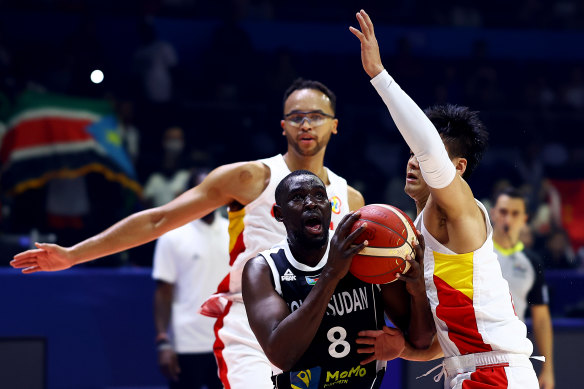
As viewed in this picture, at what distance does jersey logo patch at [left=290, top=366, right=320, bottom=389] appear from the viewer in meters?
3.39

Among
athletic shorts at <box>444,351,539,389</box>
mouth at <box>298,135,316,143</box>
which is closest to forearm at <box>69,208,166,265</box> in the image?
mouth at <box>298,135,316,143</box>

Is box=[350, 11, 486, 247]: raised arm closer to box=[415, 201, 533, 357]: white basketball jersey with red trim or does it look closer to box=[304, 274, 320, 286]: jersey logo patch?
box=[415, 201, 533, 357]: white basketball jersey with red trim

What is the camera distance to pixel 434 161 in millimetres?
3156

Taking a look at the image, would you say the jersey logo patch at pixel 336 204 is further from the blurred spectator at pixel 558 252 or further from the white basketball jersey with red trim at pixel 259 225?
the blurred spectator at pixel 558 252

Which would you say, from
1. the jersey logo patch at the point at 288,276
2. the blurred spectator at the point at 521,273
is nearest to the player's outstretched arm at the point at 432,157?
the jersey logo patch at the point at 288,276

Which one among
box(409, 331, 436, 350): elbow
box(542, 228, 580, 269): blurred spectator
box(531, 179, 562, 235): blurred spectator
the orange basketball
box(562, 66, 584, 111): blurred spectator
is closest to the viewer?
the orange basketball

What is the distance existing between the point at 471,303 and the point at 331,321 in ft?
1.91

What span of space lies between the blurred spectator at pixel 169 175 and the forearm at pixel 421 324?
5181 millimetres

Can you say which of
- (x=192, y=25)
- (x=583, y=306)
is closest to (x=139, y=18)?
(x=192, y=25)

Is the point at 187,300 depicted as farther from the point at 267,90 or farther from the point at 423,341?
the point at 267,90

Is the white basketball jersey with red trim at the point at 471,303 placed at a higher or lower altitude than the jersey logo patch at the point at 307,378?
higher

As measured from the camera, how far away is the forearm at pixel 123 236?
14.8 feet

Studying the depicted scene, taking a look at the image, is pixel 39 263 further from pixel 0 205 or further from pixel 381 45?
pixel 381 45

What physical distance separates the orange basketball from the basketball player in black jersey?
0.24ft
